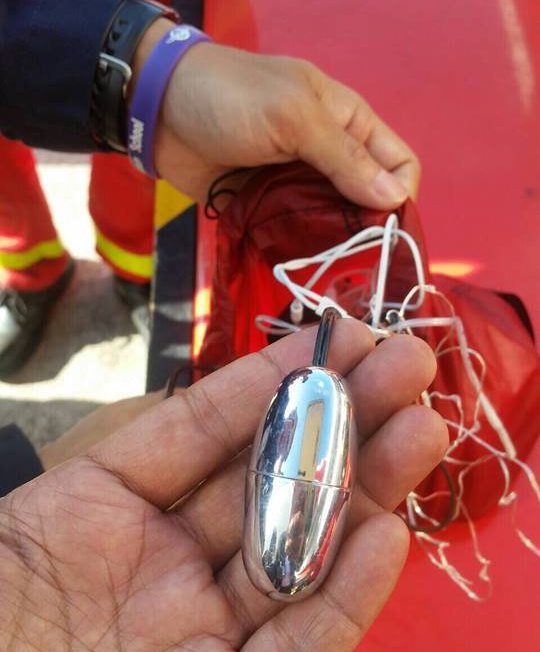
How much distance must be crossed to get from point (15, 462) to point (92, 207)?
60 cm

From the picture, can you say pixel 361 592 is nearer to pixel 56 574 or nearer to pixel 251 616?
pixel 251 616

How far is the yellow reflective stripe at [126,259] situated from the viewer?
128 cm

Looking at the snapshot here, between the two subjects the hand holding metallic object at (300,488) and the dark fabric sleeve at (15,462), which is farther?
the dark fabric sleeve at (15,462)

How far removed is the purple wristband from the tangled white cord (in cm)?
27

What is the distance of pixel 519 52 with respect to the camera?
1.07 m

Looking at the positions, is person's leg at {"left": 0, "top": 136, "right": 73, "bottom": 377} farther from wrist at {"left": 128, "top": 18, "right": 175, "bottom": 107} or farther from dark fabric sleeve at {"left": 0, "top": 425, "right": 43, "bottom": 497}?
dark fabric sleeve at {"left": 0, "top": 425, "right": 43, "bottom": 497}

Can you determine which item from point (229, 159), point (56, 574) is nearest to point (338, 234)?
point (229, 159)

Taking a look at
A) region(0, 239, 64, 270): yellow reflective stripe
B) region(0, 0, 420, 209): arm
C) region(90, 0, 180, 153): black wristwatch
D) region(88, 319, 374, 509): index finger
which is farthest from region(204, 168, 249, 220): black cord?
region(0, 239, 64, 270): yellow reflective stripe

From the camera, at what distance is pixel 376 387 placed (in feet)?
1.99

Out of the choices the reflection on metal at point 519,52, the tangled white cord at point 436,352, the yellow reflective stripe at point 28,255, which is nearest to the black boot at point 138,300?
the yellow reflective stripe at point 28,255

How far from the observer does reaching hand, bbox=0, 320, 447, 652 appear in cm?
56

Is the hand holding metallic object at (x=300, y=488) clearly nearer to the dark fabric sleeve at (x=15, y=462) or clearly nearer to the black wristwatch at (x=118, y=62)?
the dark fabric sleeve at (x=15, y=462)

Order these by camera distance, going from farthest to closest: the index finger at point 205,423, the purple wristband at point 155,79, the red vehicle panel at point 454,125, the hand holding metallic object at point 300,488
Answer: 1. the purple wristband at point 155,79
2. the red vehicle panel at point 454,125
3. the index finger at point 205,423
4. the hand holding metallic object at point 300,488

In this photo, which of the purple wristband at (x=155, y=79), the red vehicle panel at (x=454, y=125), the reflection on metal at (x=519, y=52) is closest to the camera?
the red vehicle panel at (x=454, y=125)
